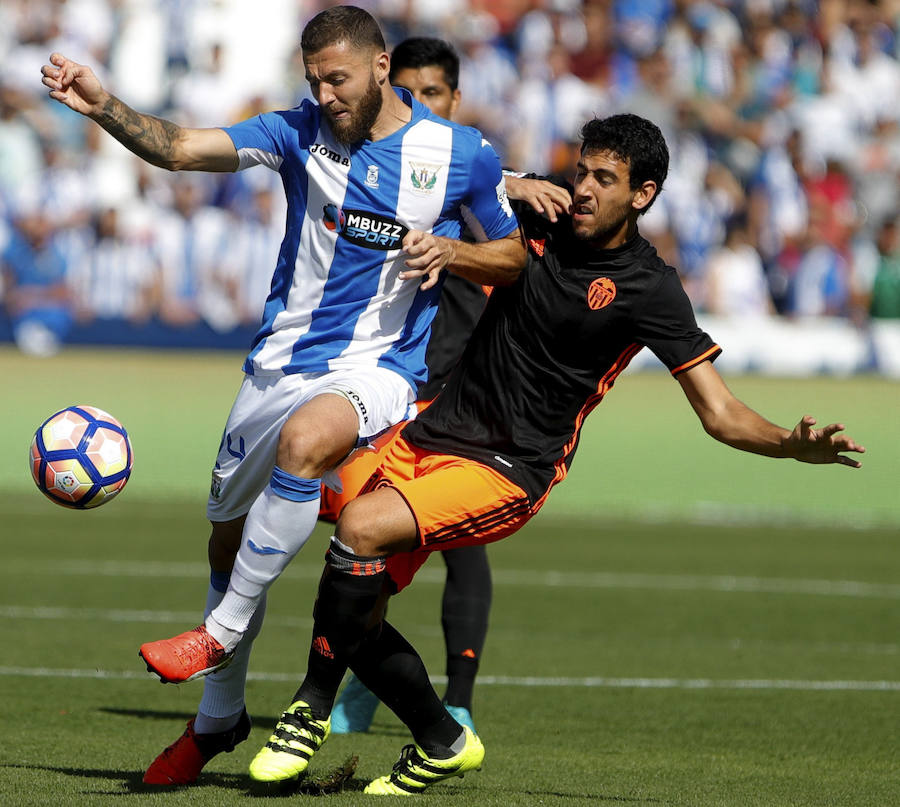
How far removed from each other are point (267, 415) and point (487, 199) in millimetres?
1102

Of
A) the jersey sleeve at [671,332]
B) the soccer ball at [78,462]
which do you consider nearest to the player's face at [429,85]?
the jersey sleeve at [671,332]

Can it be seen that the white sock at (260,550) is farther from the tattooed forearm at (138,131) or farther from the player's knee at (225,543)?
the tattooed forearm at (138,131)

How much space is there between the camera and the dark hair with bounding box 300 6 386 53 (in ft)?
17.2

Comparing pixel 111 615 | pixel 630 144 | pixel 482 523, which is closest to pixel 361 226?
pixel 630 144

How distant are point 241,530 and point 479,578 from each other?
1.41 meters

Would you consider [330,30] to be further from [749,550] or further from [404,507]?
[749,550]

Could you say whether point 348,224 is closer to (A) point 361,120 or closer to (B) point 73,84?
(A) point 361,120

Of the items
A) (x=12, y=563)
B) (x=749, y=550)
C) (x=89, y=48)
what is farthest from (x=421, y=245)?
(x=89, y=48)

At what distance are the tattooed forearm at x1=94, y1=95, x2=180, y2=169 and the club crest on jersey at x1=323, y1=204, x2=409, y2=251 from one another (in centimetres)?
59

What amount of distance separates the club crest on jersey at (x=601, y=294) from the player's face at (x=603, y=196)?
0.59 feet

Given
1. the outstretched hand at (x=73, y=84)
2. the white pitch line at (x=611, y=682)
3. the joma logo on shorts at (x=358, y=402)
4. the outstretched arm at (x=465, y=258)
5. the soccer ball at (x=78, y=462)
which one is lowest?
the white pitch line at (x=611, y=682)

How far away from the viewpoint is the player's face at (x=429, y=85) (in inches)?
282

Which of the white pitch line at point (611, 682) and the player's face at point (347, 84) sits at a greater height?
the player's face at point (347, 84)

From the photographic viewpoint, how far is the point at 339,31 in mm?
5262
